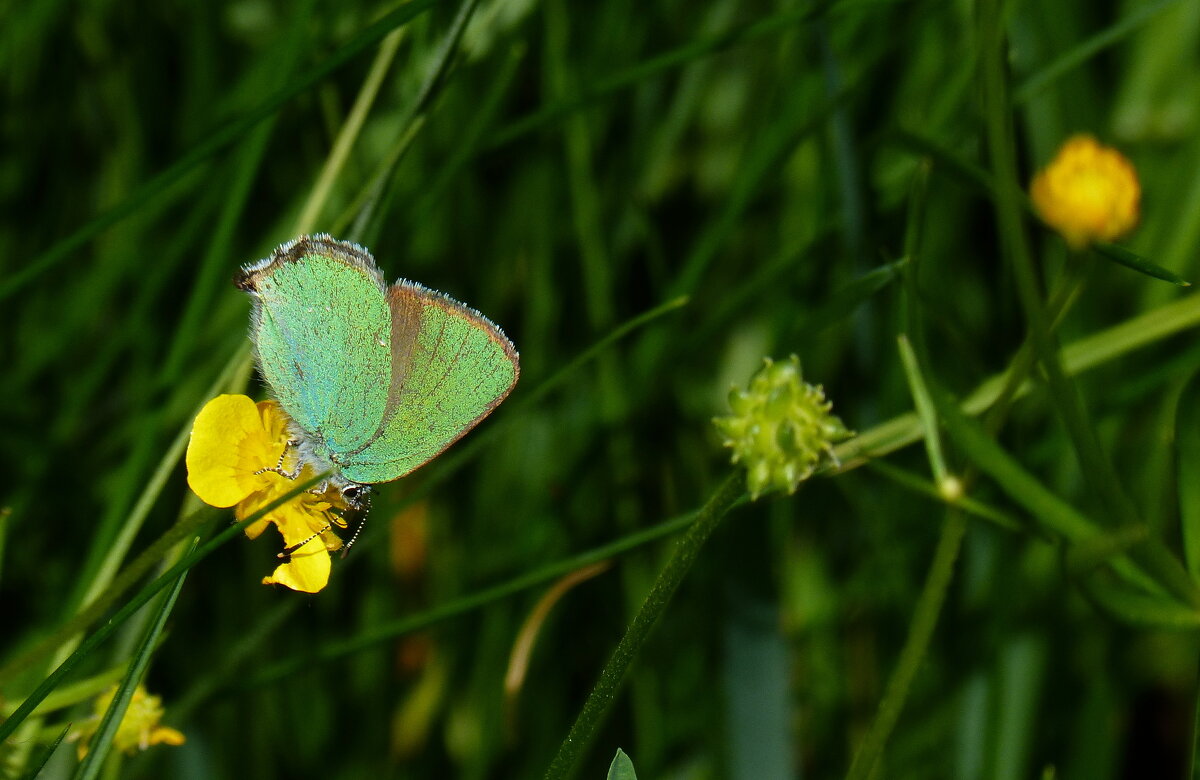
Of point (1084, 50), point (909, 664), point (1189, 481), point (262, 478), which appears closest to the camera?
point (909, 664)

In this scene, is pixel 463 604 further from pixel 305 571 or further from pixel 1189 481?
pixel 1189 481

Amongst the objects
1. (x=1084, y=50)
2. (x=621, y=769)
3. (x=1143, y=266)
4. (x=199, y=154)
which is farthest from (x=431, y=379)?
(x=1084, y=50)

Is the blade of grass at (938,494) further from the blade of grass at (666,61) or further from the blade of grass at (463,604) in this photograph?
the blade of grass at (666,61)

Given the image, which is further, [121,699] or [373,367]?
[373,367]

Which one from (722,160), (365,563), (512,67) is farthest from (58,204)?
(722,160)

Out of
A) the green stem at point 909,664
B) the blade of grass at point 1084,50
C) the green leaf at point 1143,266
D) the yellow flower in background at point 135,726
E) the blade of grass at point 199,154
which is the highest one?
the blade of grass at point 1084,50

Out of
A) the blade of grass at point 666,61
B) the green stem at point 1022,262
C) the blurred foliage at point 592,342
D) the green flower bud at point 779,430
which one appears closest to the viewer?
the green stem at point 1022,262

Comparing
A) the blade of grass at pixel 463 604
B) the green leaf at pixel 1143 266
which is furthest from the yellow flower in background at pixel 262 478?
the green leaf at pixel 1143 266
